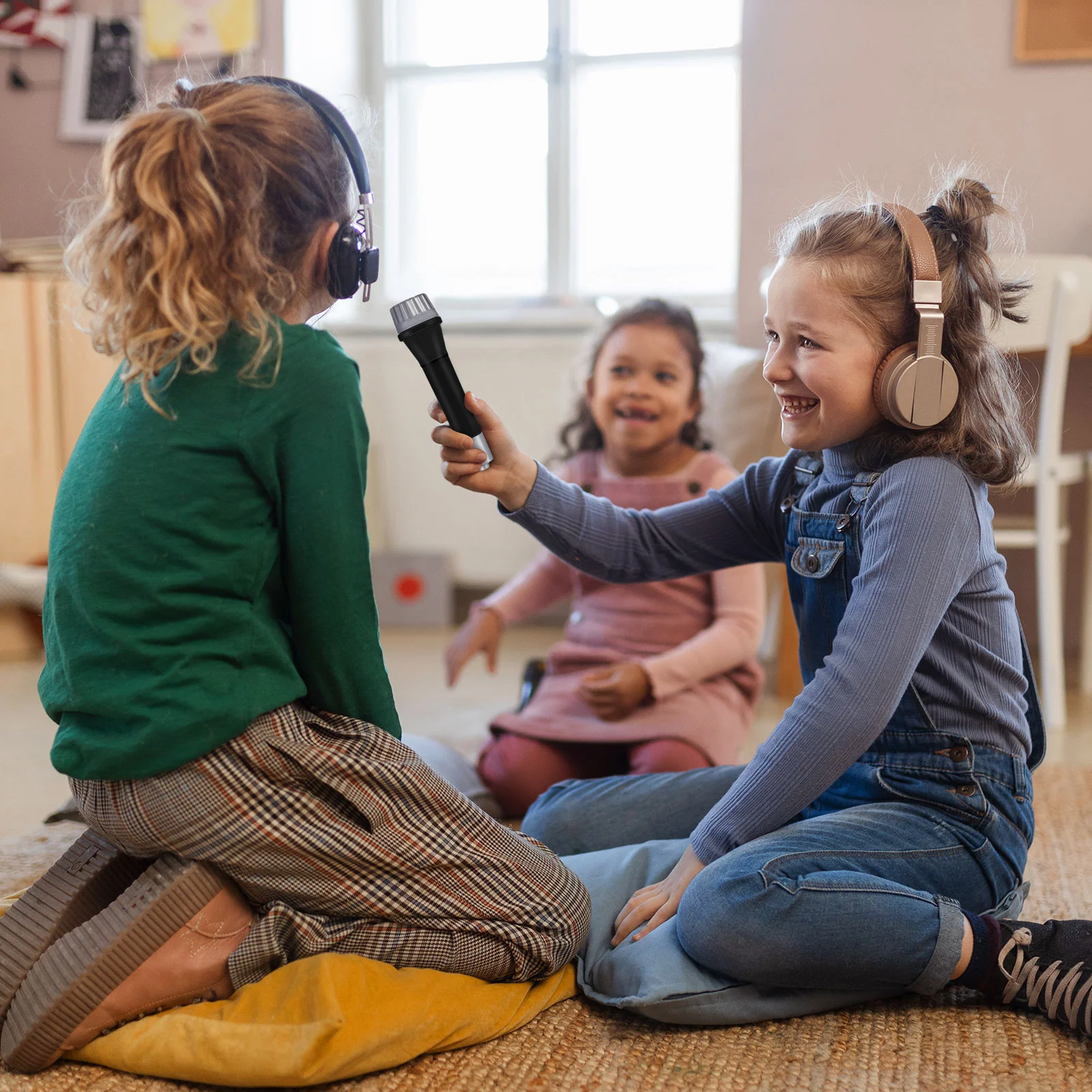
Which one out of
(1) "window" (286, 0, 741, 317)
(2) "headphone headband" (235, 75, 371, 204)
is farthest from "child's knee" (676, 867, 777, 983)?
(1) "window" (286, 0, 741, 317)

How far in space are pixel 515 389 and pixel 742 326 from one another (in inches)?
21.1

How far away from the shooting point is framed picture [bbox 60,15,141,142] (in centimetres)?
269

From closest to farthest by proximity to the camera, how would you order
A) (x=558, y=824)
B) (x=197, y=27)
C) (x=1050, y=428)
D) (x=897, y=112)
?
(x=558, y=824) → (x=1050, y=428) → (x=897, y=112) → (x=197, y=27)

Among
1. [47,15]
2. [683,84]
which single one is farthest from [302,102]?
[47,15]

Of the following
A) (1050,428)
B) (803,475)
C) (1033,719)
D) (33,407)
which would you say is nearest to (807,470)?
(803,475)

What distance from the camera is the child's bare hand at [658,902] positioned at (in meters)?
0.89

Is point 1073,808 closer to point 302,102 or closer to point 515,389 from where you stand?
point 302,102

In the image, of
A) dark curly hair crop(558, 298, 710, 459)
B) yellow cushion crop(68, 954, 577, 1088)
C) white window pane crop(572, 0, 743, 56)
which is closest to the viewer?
yellow cushion crop(68, 954, 577, 1088)

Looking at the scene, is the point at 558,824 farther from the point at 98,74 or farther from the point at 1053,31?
the point at 98,74

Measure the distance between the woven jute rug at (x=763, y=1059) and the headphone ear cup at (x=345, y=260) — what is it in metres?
0.57

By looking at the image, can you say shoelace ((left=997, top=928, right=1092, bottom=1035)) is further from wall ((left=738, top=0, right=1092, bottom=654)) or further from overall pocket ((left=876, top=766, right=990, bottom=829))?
wall ((left=738, top=0, right=1092, bottom=654))

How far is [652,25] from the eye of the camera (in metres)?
2.64

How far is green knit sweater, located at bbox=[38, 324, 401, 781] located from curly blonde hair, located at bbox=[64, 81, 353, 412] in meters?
0.02

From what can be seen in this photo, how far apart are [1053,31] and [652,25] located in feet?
3.00
